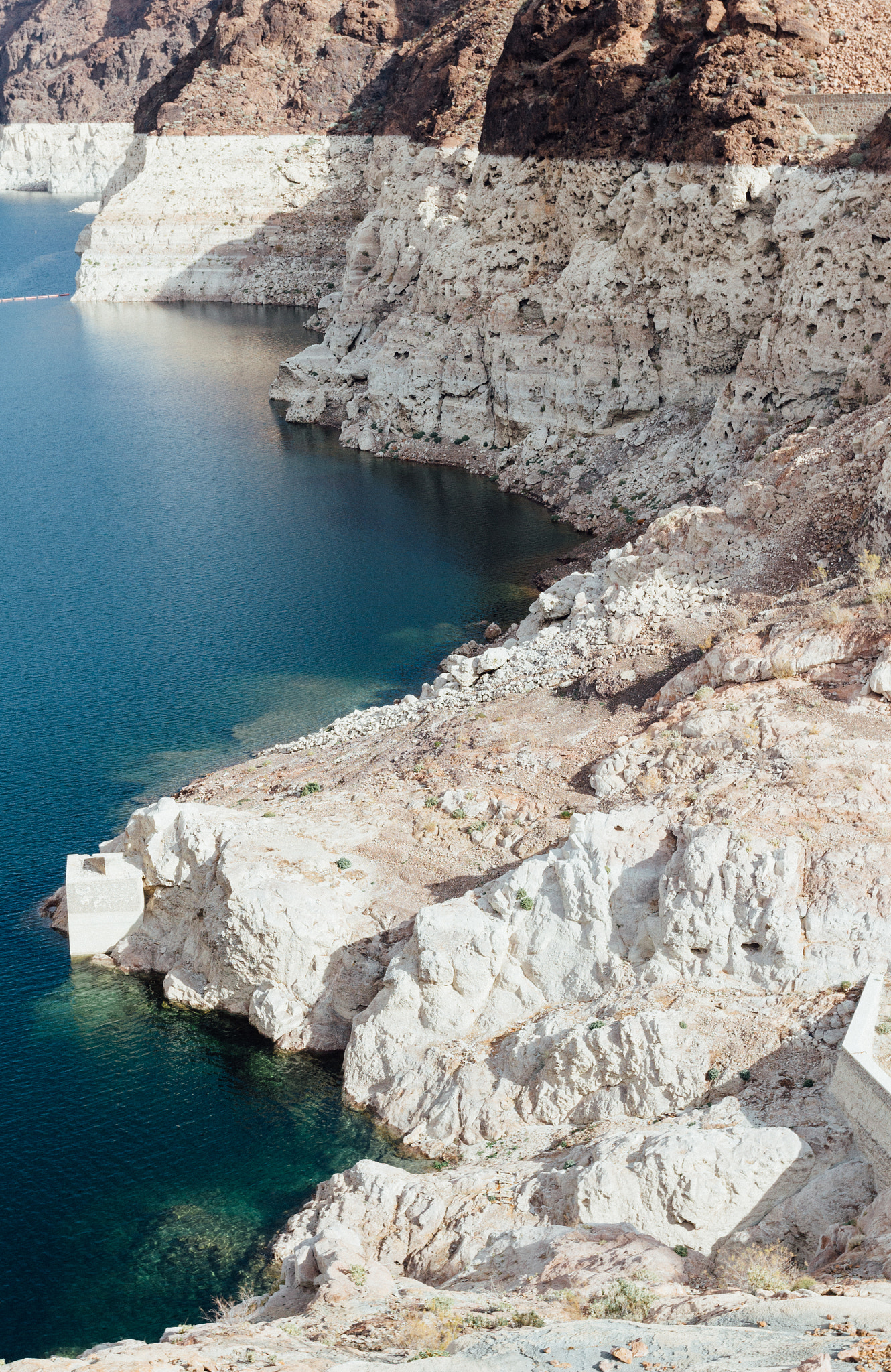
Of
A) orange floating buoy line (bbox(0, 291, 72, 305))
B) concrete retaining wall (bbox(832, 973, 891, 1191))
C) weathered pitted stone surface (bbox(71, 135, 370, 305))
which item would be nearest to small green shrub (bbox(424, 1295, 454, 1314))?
concrete retaining wall (bbox(832, 973, 891, 1191))

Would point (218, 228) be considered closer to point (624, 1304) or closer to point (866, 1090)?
point (866, 1090)

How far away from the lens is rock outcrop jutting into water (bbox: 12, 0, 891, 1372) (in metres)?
21.0

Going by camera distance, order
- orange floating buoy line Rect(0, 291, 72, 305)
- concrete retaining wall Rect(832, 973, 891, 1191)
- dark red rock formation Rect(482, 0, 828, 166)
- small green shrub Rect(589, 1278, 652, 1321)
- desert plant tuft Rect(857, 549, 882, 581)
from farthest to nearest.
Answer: orange floating buoy line Rect(0, 291, 72, 305), dark red rock formation Rect(482, 0, 828, 166), desert plant tuft Rect(857, 549, 882, 581), concrete retaining wall Rect(832, 973, 891, 1191), small green shrub Rect(589, 1278, 652, 1321)

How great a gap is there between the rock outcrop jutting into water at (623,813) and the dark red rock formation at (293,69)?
64573 millimetres

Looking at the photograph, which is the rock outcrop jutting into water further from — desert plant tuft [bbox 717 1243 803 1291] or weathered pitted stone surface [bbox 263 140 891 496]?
weathered pitted stone surface [bbox 263 140 891 496]

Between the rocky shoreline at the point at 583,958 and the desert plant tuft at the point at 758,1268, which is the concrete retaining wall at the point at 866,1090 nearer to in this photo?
the rocky shoreline at the point at 583,958

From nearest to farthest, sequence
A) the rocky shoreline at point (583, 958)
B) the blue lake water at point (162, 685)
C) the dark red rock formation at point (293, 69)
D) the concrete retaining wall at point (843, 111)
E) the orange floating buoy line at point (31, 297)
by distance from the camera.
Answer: the rocky shoreline at point (583, 958)
the blue lake water at point (162, 685)
the concrete retaining wall at point (843, 111)
the orange floating buoy line at point (31, 297)
the dark red rock formation at point (293, 69)

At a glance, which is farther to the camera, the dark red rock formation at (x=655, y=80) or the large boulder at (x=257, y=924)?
the dark red rock formation at (x=655, y=80)

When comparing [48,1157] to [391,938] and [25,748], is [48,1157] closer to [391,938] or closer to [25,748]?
[391,938]

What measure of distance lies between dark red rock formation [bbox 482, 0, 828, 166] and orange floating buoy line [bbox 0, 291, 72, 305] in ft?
219

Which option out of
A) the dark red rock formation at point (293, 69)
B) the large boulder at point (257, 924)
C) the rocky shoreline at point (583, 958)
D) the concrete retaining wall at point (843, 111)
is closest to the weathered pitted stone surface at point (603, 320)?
the concrete retaining wall at point (843, 111)

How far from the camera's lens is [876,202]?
49906 mm

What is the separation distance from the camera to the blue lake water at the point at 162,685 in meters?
25.3

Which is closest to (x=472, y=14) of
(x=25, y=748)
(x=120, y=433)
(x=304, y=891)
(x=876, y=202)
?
(x=120, y=433)
